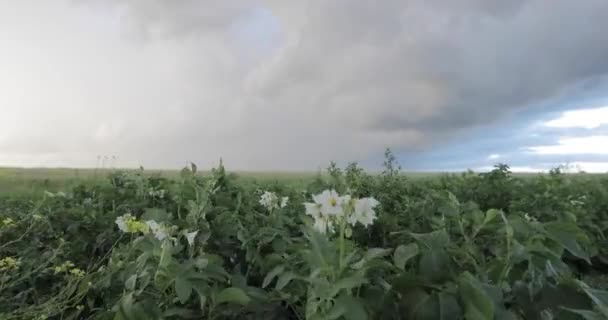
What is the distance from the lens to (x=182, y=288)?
1.39 m

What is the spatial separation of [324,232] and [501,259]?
43 centimetres

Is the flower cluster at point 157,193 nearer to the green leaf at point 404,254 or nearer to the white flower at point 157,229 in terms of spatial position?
the white flower at point 157,229

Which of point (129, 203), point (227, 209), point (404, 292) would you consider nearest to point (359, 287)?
point (404, 292)

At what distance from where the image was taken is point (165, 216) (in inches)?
79.0

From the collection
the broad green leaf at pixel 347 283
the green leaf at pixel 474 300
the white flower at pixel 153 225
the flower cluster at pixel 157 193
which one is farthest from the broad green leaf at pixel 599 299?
the flower cluster at pixel 157 193

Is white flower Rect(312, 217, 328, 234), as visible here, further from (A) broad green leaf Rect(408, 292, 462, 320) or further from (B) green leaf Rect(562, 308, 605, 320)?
(B) green leaf Rect(562, 308, 605, 320)

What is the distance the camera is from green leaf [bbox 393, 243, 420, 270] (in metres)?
1.23

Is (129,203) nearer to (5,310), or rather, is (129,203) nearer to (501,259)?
(5,310)

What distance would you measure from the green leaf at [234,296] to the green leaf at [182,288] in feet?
0.25

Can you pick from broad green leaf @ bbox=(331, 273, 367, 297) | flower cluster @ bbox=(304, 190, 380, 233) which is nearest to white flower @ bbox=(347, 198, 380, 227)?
flower cluster @ bbox=(304, 190, 380, 233)

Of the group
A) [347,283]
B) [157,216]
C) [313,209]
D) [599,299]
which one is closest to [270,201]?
[157,216]

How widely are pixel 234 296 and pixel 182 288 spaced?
0.13m

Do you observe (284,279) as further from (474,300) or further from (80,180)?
(80,180)

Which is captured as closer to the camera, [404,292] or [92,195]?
[404,292]
